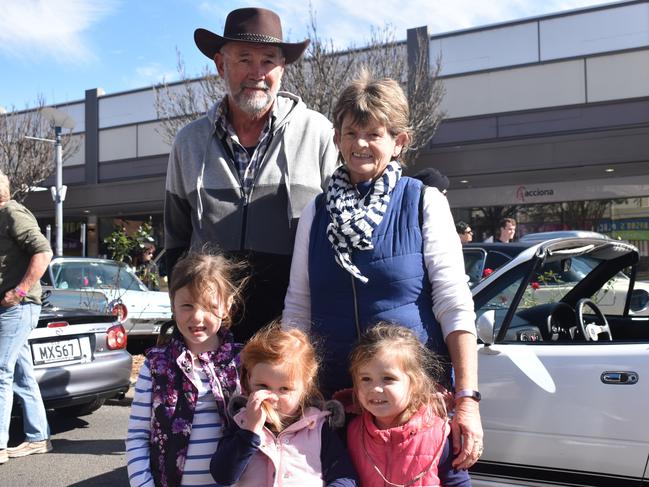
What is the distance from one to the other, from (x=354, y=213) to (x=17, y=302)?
342cm

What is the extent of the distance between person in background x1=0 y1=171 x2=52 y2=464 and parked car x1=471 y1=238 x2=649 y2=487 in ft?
9.95

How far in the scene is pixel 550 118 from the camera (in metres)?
13.7

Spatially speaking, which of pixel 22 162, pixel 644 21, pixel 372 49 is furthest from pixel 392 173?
pixel 22 162

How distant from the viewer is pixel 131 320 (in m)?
9.08

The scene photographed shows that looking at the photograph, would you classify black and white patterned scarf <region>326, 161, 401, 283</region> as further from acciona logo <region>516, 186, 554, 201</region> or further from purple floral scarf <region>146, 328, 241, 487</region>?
acciona logo <region>516, 186, 554, 201</region>

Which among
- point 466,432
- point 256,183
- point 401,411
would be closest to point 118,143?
point 256,183

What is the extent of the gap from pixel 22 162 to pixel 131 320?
1018 cm

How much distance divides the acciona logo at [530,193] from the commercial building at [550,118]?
0.02 meters

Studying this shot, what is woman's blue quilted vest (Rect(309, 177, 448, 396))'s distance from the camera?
196cm

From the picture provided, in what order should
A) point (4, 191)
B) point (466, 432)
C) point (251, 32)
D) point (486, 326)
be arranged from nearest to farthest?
point (466, 432), point (251, 32), point (486, 326), point (4, 191)

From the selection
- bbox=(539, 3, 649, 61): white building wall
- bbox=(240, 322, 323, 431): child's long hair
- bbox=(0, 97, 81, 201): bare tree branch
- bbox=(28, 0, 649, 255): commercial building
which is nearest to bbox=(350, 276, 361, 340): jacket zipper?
bbox=(240, 322, 323, 431): child's long hair

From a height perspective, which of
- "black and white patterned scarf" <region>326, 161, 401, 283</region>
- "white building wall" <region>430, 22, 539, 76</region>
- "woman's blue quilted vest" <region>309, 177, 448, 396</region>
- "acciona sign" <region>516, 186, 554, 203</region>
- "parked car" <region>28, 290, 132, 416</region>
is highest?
"white building wall" <region>430, 22, 539, 76</region>

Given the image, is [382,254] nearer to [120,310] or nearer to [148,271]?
[120,310]

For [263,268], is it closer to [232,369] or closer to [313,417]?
[232,369]
